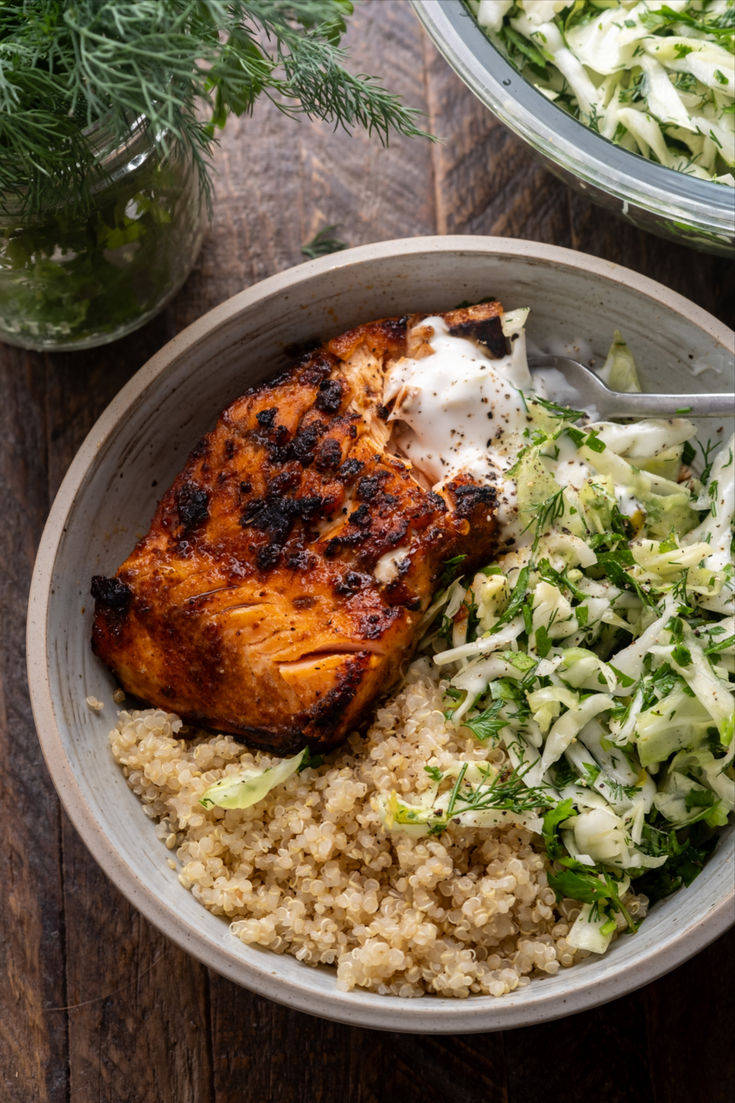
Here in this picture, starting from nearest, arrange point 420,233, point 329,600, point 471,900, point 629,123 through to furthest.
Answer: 1. point 471,900
2. point 329,600
3. point 629,123
4. point 420,233

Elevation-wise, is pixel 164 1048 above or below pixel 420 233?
below

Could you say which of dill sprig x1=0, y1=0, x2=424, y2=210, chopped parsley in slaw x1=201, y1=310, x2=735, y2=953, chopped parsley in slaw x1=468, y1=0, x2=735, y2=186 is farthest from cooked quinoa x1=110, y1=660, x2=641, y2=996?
chopped parsley in slaw x1=468, y1=0, x2=735, y2=186

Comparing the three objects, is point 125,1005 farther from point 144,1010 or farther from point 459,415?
point 459,415

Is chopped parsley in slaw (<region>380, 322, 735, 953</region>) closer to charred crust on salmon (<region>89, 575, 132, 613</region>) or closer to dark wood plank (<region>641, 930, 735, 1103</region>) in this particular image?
dark wood plank (<region>641, 930, 735, 1103</region>)

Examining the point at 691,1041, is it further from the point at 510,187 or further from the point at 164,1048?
the point at 510,187

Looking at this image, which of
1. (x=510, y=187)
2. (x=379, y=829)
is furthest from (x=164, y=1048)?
(x=510, y=187)

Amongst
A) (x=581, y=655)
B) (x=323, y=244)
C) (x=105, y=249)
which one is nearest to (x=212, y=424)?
(x=105, y=249)
